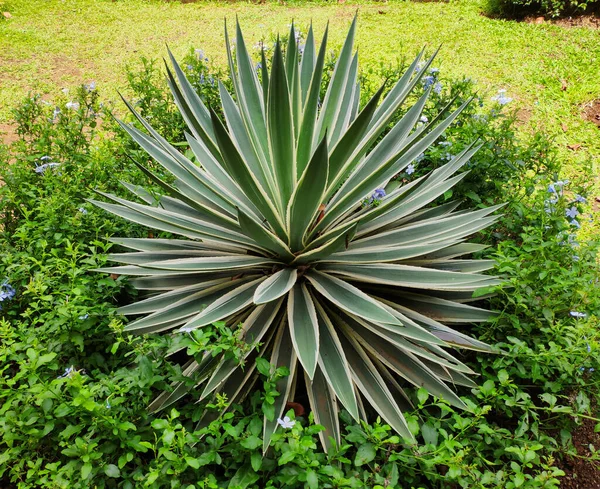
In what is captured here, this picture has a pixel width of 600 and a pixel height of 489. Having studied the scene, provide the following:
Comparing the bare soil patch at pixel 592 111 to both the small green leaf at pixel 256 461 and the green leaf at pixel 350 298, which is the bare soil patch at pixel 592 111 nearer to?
the green leaf at pixel 350 298

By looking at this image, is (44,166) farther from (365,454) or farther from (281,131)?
(365,454)

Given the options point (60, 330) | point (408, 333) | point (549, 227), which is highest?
point (549, 227)

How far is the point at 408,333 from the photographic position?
181cm

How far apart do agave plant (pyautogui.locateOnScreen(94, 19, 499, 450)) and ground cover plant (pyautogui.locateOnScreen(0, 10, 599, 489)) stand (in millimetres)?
113

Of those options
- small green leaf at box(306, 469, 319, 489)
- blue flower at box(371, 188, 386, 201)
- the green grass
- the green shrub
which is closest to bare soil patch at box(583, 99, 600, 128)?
the green grass

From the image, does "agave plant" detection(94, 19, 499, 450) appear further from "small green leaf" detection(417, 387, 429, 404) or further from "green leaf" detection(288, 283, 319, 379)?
"small green leaf" detection(417, 387, 429, 404)

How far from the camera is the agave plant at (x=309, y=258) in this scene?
182 centimetres

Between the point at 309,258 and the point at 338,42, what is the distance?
5.21m

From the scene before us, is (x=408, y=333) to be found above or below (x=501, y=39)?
below

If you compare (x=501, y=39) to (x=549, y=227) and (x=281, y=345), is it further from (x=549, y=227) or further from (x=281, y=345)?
(x=281, y=345)

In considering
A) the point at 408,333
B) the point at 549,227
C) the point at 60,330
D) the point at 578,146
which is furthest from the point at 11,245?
the point at 578,146

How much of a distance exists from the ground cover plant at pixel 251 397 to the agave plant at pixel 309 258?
113mm

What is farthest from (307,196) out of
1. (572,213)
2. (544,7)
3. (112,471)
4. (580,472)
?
(544,7)

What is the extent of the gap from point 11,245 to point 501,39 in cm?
636
